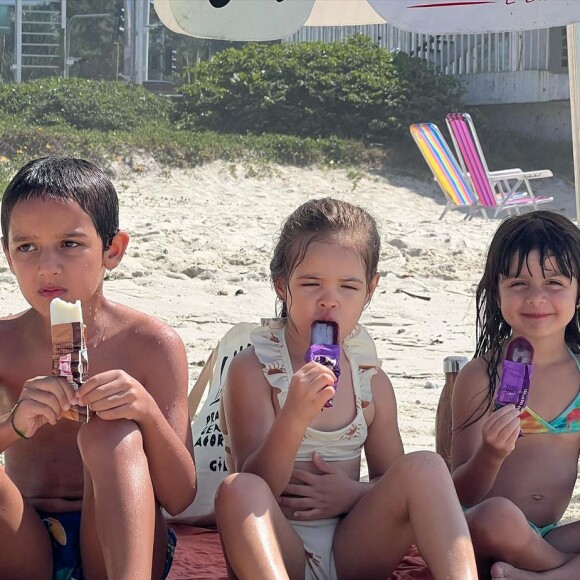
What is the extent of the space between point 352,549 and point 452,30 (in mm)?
1808

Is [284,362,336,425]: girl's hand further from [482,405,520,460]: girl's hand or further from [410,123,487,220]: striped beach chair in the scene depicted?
[410,123,487,220]: striped beach chair

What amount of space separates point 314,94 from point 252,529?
52.4ft

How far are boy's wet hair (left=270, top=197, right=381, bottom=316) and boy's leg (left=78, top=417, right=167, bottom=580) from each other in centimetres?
78

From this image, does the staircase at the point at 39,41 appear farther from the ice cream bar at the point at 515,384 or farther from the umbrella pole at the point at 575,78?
the ice cream bar at the point at 515,384

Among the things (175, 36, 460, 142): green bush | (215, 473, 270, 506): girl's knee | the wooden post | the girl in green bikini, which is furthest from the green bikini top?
(175, 36, 460, 142): green bush

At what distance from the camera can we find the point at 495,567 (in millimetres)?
2881

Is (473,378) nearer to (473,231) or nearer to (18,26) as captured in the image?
(473,231)

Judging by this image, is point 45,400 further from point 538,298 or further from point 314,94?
point 314,94

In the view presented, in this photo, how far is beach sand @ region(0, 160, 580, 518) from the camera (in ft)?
22.8

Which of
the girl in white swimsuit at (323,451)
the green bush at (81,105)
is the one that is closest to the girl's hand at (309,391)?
the girl in white swimsuit at (323,451)

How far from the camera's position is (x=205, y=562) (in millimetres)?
3291

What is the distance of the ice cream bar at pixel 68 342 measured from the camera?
8.38ft

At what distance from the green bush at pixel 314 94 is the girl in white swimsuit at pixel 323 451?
14.5m

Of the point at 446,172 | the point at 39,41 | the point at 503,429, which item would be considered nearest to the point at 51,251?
→ the point at 503,429
